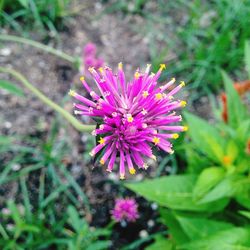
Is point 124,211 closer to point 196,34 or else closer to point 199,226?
point 199,226

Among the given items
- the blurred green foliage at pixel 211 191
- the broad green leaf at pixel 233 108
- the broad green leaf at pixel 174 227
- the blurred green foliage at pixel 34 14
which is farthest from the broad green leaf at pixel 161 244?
the blurred green foliage at pixel 34 14

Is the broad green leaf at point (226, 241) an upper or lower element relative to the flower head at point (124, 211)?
lower

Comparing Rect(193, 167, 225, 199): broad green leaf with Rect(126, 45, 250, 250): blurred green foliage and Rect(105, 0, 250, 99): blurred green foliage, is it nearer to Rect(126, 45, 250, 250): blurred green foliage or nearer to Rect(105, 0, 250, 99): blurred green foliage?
Rect(126, 45, 250, 250): blurred green foliage

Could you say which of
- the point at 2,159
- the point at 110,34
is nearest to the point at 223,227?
the point at 2,159

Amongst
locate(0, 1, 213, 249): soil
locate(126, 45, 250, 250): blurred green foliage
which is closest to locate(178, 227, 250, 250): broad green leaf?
locate(126, 45, 250, 250): blurred green foliage

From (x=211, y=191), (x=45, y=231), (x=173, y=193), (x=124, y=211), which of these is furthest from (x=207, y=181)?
(x=45, y=231)

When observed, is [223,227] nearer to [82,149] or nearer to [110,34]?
[82,149]

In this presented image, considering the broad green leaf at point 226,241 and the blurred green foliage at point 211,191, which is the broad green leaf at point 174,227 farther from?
the broad green leaf at point 226,241
